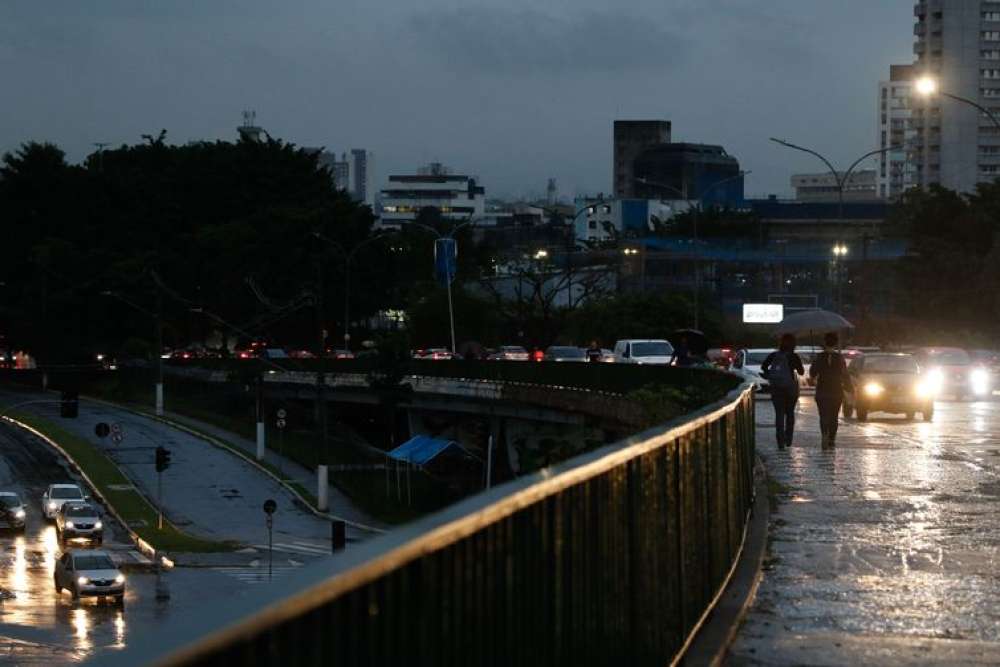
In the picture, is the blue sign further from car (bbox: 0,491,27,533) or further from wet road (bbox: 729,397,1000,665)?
wet road (bbox: 729,397,1000,665)

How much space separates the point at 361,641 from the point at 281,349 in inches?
4502

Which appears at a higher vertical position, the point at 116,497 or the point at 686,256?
the point at 686,256

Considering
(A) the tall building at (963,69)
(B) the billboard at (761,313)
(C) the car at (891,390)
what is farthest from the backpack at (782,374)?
(A) the tall building at (963,69)

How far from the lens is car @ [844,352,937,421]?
36.9 meters

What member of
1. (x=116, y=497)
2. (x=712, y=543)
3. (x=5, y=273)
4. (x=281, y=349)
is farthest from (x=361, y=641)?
(x=5, y=273)

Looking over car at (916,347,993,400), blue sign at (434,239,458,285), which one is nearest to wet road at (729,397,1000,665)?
car at (916,347,993,400)

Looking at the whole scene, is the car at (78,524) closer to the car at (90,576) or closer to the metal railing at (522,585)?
the car at (90,576)

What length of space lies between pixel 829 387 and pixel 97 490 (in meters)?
52.7

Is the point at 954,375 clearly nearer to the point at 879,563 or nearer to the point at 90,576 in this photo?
the point at 90,576

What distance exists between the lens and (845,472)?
21.9 m

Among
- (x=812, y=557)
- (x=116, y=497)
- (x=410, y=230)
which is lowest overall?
(x=116, y=497)

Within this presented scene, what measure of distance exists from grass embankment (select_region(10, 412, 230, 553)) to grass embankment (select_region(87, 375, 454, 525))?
639cm

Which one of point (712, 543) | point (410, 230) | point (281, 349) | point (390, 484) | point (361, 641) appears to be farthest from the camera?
point (410, 230)

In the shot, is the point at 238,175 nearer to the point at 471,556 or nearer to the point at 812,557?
the point at 812,557
